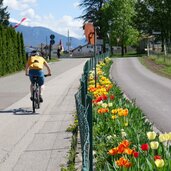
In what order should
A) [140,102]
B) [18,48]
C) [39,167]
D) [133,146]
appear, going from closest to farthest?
[133,146], [39,167], [140,102], [18,48]

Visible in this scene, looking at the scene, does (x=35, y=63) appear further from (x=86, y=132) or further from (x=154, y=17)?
(x=154, y=17)

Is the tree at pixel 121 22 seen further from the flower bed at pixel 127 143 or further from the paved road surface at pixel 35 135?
the flower bed at pixel 127 143

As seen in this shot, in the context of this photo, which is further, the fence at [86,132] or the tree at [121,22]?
the tree at [121,22]

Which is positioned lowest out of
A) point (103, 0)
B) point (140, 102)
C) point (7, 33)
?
point (140, 102)

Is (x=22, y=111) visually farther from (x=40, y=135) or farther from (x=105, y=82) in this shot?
(x=40, y=135)

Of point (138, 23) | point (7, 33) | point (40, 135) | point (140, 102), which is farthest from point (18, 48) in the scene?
point (138, 23)

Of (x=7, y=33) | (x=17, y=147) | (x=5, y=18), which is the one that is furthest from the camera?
(x=5, y=18)

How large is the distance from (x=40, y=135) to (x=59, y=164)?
259 centimetres

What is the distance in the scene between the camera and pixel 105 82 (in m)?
13.2

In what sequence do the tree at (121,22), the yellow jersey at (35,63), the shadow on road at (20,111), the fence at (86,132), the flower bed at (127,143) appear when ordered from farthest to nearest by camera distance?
the tree at (121,22) < the yellow jersey at (35,63) < the shadow on road at (20,111) < the flower bed at (127,143) < the fence at (86,132)

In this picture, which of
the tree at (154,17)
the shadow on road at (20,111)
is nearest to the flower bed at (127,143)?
the shadow on road at (20,111)

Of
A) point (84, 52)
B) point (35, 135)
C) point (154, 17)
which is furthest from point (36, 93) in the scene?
point (84, 52)

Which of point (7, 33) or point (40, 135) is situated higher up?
point (7, 33)

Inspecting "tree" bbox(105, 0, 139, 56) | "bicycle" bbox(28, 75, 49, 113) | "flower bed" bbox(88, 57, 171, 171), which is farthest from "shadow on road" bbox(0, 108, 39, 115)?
"tree" bbox(105, 0, 139, 56)
